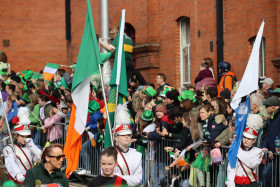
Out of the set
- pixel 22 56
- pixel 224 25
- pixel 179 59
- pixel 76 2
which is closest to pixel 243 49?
pixel 224 25

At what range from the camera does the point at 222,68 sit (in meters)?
15.8

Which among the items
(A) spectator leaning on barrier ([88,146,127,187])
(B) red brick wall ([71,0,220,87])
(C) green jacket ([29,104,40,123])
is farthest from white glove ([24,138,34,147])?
(B) red brick wall ([71,0,220,87])

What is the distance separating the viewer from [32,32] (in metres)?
34.0

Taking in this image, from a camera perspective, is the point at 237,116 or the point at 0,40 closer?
the point at 237,116

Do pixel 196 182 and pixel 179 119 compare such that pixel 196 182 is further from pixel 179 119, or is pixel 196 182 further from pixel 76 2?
pixel 76 2

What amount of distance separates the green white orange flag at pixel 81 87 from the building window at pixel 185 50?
8.54 metres

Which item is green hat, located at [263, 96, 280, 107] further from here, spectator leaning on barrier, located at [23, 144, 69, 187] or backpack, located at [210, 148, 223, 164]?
spectator leaning on barrier, located at [23, 144, 69, 187]

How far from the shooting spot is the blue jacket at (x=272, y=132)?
10.6m

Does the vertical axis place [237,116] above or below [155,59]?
below

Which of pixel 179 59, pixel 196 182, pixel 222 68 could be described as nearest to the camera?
pixel 196 182

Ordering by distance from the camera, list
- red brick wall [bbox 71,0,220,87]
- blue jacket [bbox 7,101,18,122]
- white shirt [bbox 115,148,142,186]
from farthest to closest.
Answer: blue jacket [bbox 7,101,18,122], red brick wall [bbox 71,0,220,87], white shirt [bbox 115,148,142,186]

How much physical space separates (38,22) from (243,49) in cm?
1919

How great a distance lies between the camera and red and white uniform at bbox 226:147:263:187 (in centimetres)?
1027

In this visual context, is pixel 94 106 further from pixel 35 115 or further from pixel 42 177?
pixel 42 177
